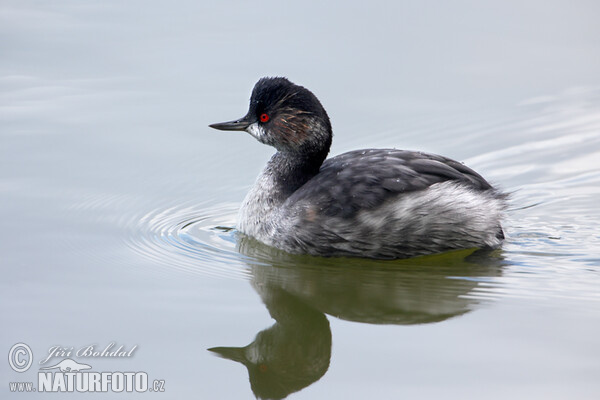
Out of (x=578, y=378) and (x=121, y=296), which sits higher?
(x=121, y=296)

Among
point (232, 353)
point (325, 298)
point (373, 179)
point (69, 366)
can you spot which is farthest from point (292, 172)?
point (69, 366)

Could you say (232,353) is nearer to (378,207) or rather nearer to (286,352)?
(286,352)

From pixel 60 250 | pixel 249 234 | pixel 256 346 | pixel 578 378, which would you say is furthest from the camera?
pixel 249 234

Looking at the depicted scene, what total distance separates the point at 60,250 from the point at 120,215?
86 cm

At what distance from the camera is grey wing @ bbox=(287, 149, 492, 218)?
659cm

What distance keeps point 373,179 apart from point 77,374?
2.49 m

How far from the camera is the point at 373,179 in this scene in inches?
260

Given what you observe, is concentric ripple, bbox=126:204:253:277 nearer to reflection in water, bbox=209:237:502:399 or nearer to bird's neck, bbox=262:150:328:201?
reflection in water, bbox=209:237:502:399

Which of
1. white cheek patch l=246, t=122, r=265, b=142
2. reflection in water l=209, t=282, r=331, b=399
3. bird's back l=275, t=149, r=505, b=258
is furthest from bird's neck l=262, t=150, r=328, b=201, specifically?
reflection in water l=209, t=282, r=331, b=399

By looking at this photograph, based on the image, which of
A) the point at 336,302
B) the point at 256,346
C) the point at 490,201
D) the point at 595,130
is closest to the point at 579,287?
the point at 490,201

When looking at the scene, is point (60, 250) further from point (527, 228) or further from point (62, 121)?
point (527, 228)

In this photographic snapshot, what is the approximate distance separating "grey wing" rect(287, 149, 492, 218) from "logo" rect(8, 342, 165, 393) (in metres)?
1.97

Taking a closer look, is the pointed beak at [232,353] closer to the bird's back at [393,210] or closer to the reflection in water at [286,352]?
the reflection in water at [286,352]

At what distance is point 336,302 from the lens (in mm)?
5953
